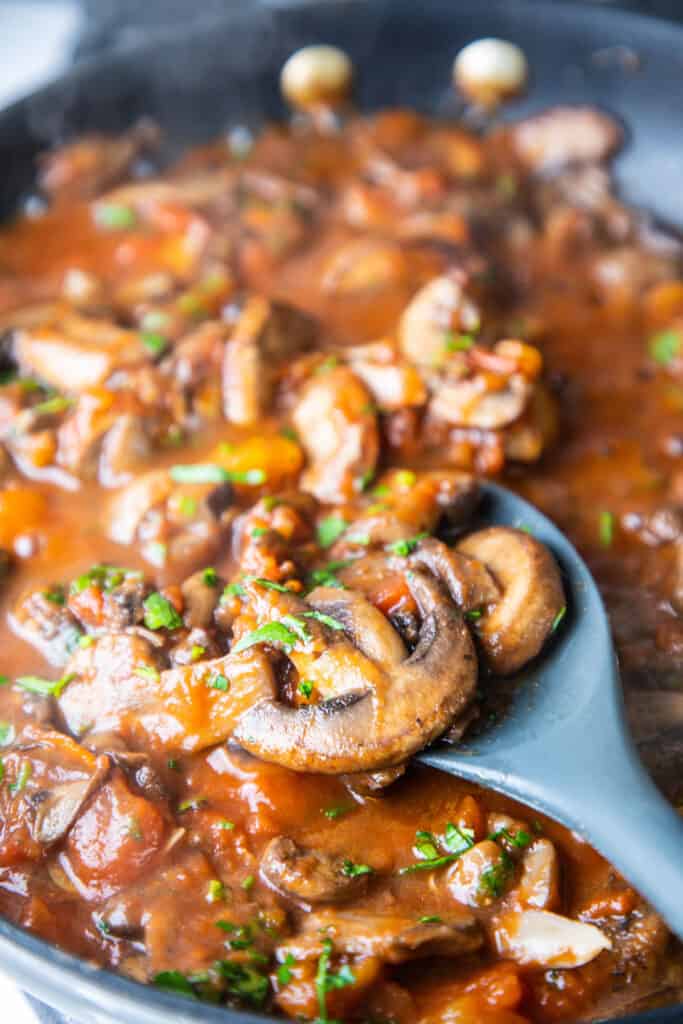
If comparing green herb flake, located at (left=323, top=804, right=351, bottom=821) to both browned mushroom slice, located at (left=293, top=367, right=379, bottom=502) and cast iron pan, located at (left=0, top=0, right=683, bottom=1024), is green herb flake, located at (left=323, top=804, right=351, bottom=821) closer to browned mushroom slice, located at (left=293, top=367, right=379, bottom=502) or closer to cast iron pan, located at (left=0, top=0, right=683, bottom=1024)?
browned mushroom slice, located at (left=293, top=367, right=379, bottom=502)

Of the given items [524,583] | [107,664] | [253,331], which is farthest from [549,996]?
[253,331]

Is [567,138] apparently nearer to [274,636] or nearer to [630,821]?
[274,636]

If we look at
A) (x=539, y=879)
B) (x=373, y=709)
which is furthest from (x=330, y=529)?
(x=539, y=879)

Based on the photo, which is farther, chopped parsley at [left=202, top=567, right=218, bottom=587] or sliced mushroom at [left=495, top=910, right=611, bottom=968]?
chopped parsley at [left=202, top=567, right=218, bottom=587]

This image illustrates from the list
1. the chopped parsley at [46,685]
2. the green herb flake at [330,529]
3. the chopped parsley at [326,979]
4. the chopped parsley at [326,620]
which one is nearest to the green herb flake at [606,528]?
the green herb flake at [330,529]

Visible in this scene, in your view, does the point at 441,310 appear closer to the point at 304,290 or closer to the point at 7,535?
the point at 304,290

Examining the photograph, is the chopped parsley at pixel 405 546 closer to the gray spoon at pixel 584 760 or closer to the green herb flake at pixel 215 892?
the gray spoon at pixel 584 760

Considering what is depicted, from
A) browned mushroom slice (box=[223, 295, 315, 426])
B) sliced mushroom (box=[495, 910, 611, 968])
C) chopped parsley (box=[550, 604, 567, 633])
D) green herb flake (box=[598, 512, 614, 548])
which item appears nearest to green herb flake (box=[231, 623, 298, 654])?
chopped parsley (box=[550, 604, 567, 633])
